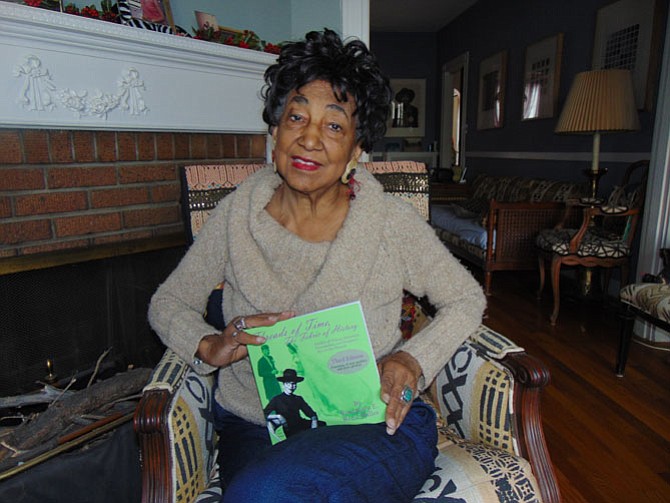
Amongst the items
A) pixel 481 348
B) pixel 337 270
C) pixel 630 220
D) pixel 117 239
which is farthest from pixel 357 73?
pixel 630 220

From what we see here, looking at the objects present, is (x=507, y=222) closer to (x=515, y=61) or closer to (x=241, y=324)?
(x=515, y=61)

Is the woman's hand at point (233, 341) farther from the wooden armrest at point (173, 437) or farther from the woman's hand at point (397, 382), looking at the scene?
the woman's hand at point (397, 382)

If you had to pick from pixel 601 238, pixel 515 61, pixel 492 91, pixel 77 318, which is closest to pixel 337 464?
pixel 77 318

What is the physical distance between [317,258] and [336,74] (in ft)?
1.30

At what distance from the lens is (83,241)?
65.8 inches

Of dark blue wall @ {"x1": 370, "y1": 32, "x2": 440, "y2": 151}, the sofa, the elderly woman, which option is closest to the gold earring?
the elderly woman

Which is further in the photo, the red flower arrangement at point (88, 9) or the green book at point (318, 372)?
the red flower arrangement at point (88, 9)

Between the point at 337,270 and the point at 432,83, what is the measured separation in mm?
7089

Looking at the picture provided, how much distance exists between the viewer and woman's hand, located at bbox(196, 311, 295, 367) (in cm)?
90

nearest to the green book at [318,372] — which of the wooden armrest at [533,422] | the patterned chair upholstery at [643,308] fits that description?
the wooden armrest at [533,422]

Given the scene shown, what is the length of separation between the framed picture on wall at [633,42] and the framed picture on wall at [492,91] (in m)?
1.62

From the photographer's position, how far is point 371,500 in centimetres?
80

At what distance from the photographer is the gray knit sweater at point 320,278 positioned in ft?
3.37

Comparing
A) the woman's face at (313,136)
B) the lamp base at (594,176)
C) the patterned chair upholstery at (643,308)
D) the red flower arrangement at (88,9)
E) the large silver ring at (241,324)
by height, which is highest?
the red flower arrangement at (88,9)
